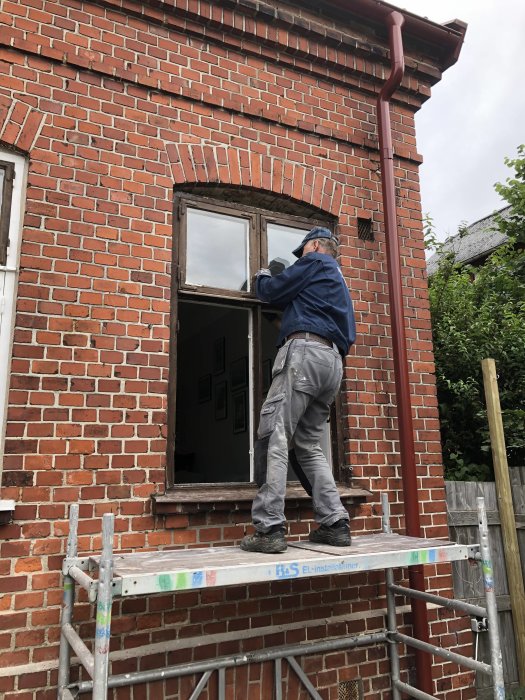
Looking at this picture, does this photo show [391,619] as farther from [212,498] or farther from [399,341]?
[399,341]

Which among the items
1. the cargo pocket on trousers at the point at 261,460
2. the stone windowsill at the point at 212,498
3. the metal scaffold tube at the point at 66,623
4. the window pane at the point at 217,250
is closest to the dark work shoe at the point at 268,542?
the cargo pocket on trousers at the point at 261,460

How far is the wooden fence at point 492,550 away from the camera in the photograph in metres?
4.44

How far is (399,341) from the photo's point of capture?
4.18 meters

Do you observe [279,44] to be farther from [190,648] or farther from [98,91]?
[190,648]

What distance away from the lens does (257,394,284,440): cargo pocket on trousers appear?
3170 millimetres

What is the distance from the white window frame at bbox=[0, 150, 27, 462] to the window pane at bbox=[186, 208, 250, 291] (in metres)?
1.08

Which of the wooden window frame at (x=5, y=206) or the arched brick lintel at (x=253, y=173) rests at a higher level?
the arched brick lintel at (x=253, y=173)

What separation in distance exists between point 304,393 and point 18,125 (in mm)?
2346

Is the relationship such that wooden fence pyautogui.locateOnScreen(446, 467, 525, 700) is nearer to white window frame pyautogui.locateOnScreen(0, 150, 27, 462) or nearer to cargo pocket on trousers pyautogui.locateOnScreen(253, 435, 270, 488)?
cargo pocket on trousers pyautogui.locateOnScreen(253, 435, 270, 488)

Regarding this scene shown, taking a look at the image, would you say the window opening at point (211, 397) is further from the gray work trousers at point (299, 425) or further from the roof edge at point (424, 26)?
the roof edge at point (424, 26)

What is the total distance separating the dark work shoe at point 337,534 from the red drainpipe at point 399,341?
844mm

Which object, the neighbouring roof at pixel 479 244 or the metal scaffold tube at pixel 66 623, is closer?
the metal scaffold tube at pixel 66 623

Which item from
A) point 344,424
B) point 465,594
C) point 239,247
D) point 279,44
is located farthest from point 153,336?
point 465,594

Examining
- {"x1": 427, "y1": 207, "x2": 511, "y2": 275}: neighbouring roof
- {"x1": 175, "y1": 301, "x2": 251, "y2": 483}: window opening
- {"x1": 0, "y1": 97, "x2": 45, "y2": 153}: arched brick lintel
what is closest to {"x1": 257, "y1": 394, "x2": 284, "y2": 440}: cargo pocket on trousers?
{"x1": 0, "y1": 97, "x2": 45, "y2": 153}: arched brick lintel
